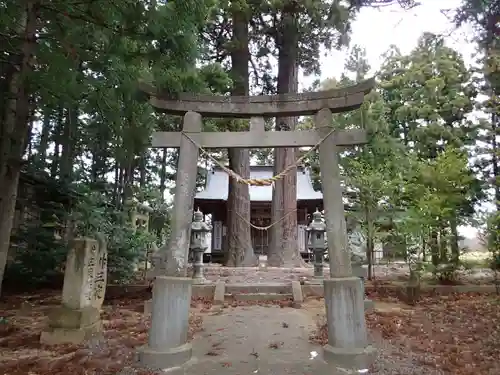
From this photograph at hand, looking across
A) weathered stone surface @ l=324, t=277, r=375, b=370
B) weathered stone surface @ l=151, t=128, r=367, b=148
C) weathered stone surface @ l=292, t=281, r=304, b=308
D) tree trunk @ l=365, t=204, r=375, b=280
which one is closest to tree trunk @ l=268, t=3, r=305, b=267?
tree trunk @ l=365, t=204, r=375, b=280

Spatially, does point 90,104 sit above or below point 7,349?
above

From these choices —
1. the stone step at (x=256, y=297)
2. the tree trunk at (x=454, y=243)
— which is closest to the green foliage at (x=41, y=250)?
the stone step at (x=256, y=297)

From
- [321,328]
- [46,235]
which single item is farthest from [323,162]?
[46,235]

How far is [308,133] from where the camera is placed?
5.04 meters

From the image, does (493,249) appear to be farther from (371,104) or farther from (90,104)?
(90,104)

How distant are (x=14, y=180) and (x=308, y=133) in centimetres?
452

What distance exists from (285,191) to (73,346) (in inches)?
367

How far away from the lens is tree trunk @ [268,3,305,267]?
12.8m

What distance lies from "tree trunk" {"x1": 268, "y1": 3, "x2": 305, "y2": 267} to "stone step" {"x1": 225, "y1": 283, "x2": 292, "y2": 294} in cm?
399

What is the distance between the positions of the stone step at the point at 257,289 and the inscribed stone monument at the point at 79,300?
10.2 feet

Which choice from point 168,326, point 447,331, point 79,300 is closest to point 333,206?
point 168,326

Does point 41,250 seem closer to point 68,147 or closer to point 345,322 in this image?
point 68,147

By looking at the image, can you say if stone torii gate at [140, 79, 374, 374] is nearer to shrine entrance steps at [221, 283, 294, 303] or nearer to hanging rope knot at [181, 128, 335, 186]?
hanging rope knot at [181, 128, 335, 186]

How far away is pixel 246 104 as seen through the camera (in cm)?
525
